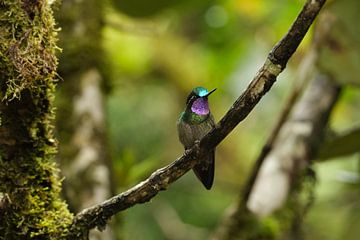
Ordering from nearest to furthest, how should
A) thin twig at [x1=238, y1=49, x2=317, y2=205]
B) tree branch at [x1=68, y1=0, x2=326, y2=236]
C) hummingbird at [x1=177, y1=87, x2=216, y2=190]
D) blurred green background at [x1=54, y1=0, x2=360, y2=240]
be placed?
1. tree branch at [x1=68, y1=0, x2=326, y2=236]
2. hummingbird at [x1=177, y1=87, x2=216, y2=190]
3. thin twig at [x1=238, y1=49, x2=317, y2=205]
4. blurred green background at [x1=54, y1=0, x2=360, y2=240]

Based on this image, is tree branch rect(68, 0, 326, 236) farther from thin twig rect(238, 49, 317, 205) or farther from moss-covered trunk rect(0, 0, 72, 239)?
thin twig rect(238, 49, 317, 205)

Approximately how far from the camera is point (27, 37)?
1371mm

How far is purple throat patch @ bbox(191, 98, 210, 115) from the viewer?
1.32 metres

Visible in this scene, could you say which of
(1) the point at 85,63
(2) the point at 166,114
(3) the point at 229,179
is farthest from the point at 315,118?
(2) the point at 166,114

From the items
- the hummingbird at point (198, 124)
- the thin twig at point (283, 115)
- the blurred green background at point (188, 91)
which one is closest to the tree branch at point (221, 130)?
the hummingbird at point (198, 124)

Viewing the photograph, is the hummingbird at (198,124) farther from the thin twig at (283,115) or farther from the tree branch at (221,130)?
the thin twig at (283,115)

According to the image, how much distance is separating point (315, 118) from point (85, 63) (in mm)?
931

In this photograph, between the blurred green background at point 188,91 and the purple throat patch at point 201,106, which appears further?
the blurred green background at point 188,91

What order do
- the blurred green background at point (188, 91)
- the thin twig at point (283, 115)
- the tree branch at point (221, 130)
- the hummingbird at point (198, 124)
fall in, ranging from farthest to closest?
the blurred green background at point (188, 91)
the thin twig at point (283, 115)
the hummingbird at point (198, 124)
the tree branch at point (221, 130)

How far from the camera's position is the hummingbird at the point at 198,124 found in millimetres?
1324

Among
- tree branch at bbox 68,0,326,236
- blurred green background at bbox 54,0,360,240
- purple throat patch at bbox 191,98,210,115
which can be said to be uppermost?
blurred green background at bbox 54,0,360,240

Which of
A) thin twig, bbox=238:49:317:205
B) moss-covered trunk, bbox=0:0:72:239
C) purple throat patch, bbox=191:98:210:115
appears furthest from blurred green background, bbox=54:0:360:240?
purple throat patch, bbox=191:98:210:115

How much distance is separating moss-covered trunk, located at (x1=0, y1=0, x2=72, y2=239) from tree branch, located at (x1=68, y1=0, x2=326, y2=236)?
74 millimetres

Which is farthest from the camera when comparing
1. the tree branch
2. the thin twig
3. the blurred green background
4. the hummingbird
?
the blurred green background
